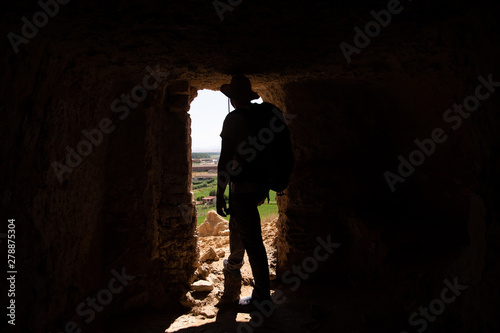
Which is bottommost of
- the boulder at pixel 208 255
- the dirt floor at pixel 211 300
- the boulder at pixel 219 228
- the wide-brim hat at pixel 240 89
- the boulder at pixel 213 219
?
the dirt floor at pixel 211 300

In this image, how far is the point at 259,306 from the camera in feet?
6.75

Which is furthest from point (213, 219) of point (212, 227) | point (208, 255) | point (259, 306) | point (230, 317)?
point (259, 306)

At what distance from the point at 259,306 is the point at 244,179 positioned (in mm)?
945

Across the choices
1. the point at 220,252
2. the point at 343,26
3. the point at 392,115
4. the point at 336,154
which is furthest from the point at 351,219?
the point at 220,252

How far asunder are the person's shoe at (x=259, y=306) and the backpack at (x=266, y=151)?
836 mm

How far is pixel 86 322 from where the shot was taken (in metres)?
1.79

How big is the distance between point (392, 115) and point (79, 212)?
2.54 m

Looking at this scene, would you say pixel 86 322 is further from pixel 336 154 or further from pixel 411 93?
pixel 411 93

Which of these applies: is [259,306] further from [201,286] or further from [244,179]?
[244,179]

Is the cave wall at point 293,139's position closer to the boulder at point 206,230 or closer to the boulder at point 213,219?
the boulder at point 206,230

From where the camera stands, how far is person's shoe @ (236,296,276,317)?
80.7 inches


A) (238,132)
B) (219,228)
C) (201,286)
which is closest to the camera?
(238,132)

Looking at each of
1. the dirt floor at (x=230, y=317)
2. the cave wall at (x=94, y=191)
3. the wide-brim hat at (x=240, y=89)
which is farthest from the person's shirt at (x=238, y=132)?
the dirt floor at (x=230, y=317)

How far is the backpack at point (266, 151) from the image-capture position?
1.96 metres
